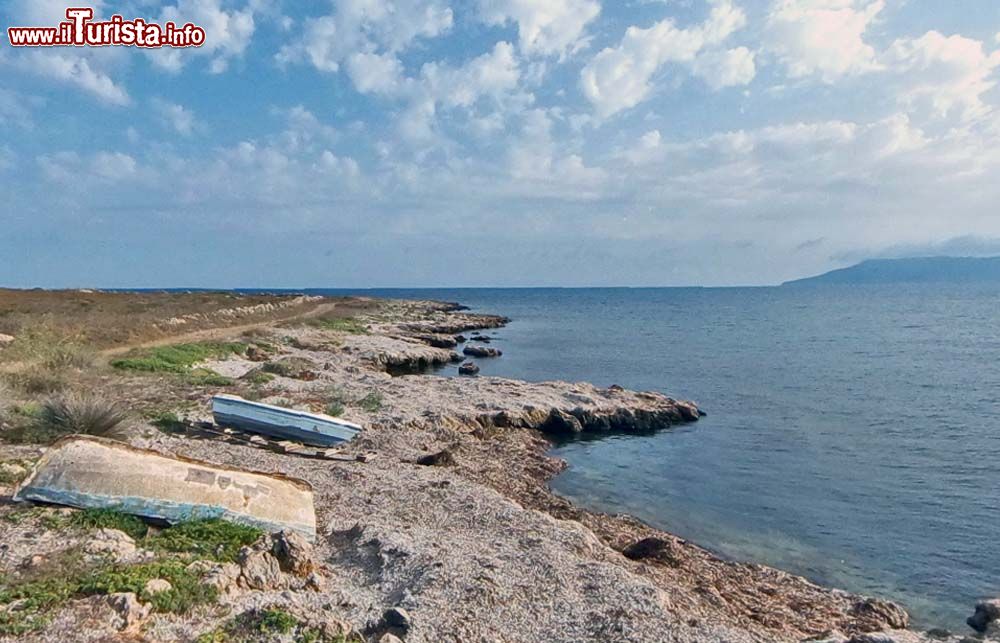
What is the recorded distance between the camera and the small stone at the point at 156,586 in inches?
280

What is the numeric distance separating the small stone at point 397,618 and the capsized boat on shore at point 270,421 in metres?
9.55

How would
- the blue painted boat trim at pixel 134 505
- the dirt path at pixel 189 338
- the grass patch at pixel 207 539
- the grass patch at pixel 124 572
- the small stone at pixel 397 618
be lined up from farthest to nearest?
the dirt path at pixel 189 338 → the blue painted boat trim at pixel 134 505 → the grass patch at pixel 207 539 → the small stone at pixel 397 618 → the grass patch at pixel 124 572

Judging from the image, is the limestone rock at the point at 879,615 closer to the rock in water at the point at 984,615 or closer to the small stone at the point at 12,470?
the rock in water at the point at 984,615

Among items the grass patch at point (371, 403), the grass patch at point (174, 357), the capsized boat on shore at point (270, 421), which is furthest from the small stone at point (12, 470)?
the grass patch at point (174, 357)

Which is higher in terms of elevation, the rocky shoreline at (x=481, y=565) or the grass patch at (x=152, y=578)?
the grass patch at (x=152, y=578)

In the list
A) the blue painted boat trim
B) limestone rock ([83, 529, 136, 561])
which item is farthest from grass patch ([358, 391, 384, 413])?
limestone rock ([83, 529, 136, 561])

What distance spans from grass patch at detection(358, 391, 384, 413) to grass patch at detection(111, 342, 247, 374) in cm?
734

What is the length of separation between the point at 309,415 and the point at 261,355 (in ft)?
58.1

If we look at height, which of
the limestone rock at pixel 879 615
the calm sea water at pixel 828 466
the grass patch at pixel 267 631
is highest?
the grass patch at pixel 267 631

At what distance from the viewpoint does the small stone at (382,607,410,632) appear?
741cm

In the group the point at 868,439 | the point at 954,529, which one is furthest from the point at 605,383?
the point at 954,529

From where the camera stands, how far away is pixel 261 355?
32844mm

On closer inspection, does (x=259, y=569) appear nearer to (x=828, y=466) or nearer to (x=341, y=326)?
(x=828, y=466)

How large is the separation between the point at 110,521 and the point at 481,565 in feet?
16.3
